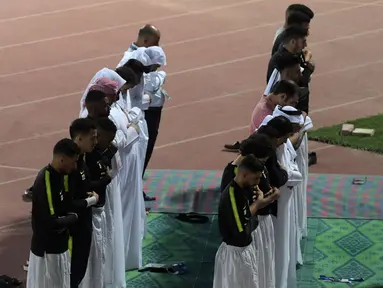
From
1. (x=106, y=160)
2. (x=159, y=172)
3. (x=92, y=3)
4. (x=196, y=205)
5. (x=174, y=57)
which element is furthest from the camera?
(x=92, y=3)

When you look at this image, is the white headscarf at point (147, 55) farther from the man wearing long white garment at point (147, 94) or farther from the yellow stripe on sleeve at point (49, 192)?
the yellow stripe on sleeve at point (49, 192)

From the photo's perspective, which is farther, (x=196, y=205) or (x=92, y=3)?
(x=92, y=3)

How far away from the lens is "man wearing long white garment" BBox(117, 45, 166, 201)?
9.34 metres

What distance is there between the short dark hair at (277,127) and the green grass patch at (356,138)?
460 cm

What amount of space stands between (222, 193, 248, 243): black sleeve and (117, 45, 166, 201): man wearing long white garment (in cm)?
221

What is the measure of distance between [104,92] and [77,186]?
1165 millimetres

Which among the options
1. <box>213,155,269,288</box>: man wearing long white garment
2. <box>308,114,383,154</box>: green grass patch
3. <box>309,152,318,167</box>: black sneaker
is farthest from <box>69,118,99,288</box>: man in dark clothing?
<box>308,114,383,154</box>: green grass patch

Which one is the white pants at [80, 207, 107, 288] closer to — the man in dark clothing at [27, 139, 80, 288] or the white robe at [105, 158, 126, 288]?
the white robe at [105, 158, 126, 288]

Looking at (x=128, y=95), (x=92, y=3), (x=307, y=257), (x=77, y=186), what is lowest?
(x=307, y=257)

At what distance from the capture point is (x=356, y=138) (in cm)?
1269

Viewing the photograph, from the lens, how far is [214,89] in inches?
573

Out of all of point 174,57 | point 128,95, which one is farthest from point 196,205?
point 174,57

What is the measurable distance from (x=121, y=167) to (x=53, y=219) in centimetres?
172

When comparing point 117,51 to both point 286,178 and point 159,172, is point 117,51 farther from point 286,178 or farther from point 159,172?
point 286,178
